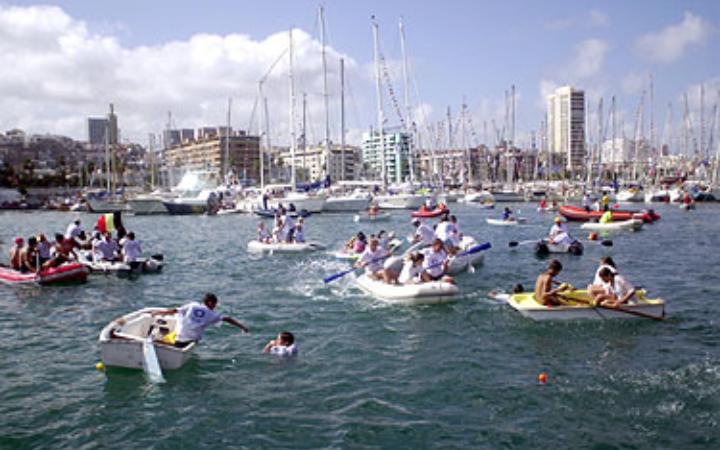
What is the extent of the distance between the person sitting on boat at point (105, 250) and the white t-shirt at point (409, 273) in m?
13.2

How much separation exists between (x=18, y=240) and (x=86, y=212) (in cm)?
7159

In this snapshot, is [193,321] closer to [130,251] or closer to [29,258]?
[130,251]

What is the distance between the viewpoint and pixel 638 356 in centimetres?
1356

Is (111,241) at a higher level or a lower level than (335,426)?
higher

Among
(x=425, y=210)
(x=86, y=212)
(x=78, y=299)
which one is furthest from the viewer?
(x=86, y=212)

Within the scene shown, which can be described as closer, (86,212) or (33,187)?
(86,212)

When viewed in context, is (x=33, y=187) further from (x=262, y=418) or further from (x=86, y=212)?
(x=262, y=418)

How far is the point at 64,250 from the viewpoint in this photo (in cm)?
2481

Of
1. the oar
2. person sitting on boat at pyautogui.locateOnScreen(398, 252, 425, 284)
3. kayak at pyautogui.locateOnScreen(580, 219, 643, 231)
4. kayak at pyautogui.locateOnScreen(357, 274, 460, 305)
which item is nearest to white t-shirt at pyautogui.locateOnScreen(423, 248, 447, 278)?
person sitting on boat at pyautogui.locateOnScreen(398, 252, 425, 284)

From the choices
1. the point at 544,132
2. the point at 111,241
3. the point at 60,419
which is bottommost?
the point at 60,419

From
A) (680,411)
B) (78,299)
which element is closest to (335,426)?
(680,411)

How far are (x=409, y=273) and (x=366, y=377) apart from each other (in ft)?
22.0

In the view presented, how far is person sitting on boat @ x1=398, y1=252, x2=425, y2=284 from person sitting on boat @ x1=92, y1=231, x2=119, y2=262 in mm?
13272

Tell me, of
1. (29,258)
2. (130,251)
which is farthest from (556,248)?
(29,258)
